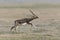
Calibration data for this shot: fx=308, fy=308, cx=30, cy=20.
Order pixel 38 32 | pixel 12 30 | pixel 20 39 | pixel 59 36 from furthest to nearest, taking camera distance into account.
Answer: pixel 12 30 < pixel 38 32 < pixel 59 36 < pixel 20 39

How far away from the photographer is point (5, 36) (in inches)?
711

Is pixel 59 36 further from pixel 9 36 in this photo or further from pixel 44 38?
pixel 9 36

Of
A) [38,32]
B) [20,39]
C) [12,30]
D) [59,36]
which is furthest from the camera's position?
[12,30]

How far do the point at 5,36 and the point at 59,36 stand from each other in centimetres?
315

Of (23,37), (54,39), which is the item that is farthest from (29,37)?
(54,39)

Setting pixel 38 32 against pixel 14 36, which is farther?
pixel 38 32

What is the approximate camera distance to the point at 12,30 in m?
20.7

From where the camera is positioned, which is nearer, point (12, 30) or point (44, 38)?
point (44, 38)

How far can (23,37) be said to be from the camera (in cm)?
1725

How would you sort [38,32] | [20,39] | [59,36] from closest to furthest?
[20,39]
[59,36]
[38,32]

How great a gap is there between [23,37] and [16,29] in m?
3.40

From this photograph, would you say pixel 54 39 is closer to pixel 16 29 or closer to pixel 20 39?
pixel 20 39

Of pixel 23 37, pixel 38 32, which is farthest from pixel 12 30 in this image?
pixel 23 37

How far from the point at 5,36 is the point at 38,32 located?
2.38 m
